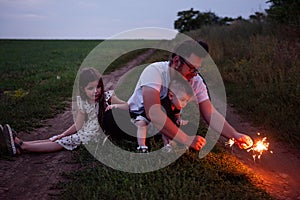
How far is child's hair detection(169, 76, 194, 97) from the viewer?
387cm

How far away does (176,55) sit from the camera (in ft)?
12.0

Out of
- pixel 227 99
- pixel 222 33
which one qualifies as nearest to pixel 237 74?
pixel 227 99

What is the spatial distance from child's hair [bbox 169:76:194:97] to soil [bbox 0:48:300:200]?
3.56 feet

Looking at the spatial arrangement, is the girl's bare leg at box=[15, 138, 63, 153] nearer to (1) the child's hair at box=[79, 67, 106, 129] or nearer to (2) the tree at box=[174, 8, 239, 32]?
(1) the child's hair at box=[79, 67, 106, 129]

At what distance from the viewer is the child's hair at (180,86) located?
3.87 meters

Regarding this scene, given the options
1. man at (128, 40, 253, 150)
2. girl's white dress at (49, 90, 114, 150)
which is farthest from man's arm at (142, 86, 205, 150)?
girl's white dress at (49, 90, 114, 150)

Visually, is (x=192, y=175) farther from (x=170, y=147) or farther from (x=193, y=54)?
(x=193, y=54)

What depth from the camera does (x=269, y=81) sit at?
7.32 meters

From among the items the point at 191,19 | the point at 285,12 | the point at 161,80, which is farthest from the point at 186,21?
the point at 161,80

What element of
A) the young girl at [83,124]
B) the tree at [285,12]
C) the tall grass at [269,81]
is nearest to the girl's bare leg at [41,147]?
the young girl at [83,124]

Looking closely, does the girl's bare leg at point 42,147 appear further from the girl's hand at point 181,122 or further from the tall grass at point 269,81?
the tall grass at point 269,81

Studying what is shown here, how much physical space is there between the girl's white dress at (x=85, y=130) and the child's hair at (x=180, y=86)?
1196mm

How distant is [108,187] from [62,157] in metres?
1.23

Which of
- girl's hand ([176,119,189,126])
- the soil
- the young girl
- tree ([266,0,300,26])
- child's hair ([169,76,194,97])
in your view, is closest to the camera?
the soil
